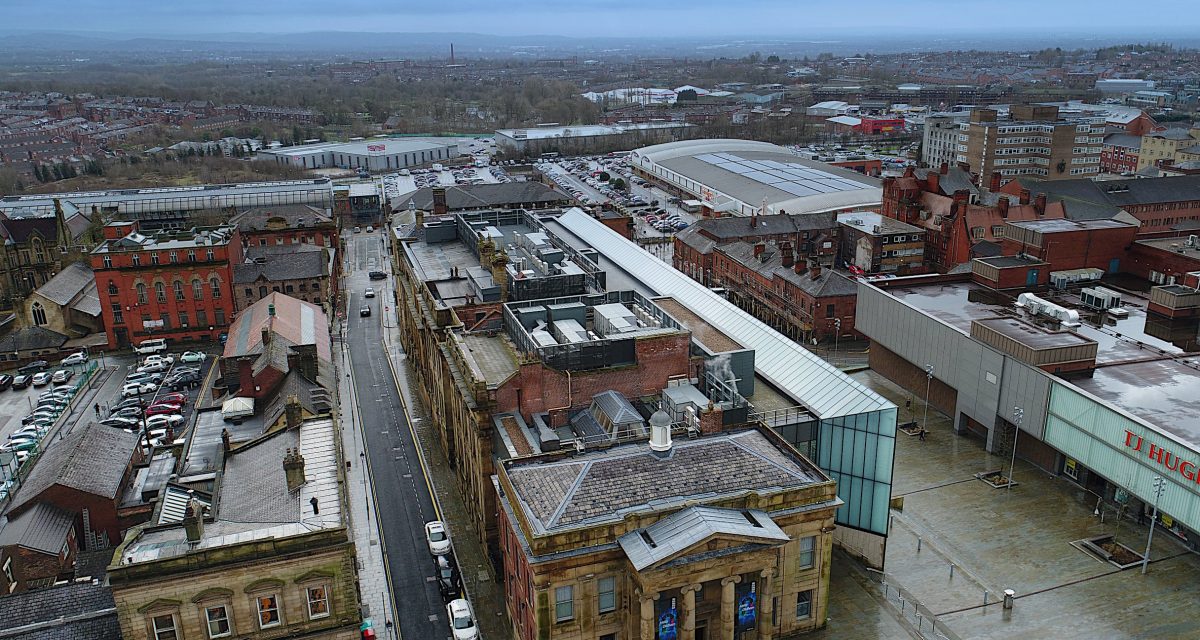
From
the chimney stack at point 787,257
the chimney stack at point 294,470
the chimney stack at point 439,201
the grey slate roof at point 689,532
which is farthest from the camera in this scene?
the chimney stack at point 439,201

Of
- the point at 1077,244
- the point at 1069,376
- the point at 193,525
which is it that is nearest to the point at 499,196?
the point at 1077,244

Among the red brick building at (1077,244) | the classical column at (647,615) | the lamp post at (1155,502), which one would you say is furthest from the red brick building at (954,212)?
the classical column at (647,615)

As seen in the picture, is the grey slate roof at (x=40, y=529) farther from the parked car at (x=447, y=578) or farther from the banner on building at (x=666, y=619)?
the banner on building at (x=666, y=619)

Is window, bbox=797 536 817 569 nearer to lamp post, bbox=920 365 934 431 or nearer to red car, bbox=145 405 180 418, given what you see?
lamp post, bbox=920 365 934 431

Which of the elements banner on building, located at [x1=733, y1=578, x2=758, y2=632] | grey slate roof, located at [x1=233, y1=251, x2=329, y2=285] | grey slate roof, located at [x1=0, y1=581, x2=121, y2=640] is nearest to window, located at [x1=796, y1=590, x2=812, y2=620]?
banner on building, located at [x1=733, y1=578, x2=758, y2=632]

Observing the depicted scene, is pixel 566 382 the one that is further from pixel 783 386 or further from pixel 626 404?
pixel 783 386
